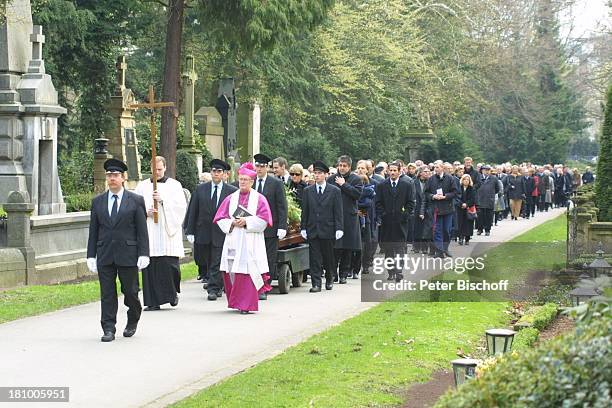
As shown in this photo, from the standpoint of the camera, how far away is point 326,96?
44594 mm

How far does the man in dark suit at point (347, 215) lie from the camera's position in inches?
776

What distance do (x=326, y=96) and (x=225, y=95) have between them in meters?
9.84

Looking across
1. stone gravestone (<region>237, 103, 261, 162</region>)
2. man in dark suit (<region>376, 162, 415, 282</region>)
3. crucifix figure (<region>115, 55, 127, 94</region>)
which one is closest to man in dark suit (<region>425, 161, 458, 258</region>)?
man in dark suit (<region>376, 162, 415, 282</region>)

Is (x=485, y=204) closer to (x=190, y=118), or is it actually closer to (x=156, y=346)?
(x=190, y=118)

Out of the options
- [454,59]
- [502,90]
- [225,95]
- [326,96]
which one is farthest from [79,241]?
[502,90]

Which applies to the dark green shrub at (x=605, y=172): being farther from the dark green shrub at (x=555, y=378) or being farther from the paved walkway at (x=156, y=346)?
the dark green shrub at (x=555, y=378)

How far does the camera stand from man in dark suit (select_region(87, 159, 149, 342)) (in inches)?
Answer: 510

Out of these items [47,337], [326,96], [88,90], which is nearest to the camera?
[47,337]

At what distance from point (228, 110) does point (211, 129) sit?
0.82 metres

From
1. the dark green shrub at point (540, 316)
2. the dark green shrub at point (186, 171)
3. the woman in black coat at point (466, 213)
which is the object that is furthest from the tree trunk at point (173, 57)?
the dark green shrub at point (540, 316)

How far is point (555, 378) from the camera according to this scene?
530 centimetres

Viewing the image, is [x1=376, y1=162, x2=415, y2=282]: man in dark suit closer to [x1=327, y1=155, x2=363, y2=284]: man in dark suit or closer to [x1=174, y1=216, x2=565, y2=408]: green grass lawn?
[x1=327, y1=155, x2=363, y2=284]: man in dark suit

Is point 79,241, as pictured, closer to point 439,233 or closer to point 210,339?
point 439,233

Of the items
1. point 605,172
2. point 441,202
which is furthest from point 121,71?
point 605,172
